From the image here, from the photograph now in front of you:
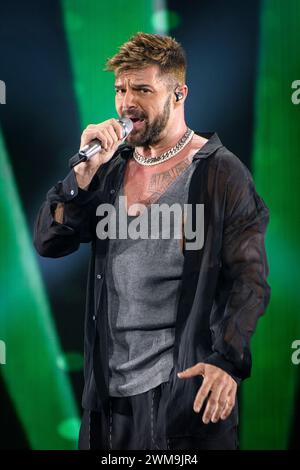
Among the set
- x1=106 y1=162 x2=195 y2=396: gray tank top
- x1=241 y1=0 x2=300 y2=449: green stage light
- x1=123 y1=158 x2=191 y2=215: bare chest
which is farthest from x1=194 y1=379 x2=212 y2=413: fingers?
x1=241 y1=0 x2=300 y2=449: green stage light

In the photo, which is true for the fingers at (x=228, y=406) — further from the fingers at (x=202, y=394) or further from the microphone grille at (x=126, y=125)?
the microphone grille at (x=126, y=125)

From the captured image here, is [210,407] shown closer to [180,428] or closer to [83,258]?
[180,428]

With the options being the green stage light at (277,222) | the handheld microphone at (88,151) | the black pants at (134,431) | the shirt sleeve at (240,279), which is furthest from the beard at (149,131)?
the black pants at (134,431)

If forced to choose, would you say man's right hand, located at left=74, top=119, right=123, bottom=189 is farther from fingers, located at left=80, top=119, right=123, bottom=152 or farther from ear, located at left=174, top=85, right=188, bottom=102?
ear, located at left=174, top=85, right=188, bottom=102

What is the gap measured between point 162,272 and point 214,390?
1.16 feet

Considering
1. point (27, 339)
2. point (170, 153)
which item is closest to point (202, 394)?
point (170, 153)

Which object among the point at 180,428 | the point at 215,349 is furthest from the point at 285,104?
the point at 180,428

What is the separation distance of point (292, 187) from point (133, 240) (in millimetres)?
773

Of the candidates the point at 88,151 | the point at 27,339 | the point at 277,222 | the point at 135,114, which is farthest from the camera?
the point at 27,339

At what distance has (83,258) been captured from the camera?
2.63m

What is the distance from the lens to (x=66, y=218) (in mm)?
1932

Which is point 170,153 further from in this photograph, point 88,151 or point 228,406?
point 228,406

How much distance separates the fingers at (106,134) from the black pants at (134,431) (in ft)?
2.07

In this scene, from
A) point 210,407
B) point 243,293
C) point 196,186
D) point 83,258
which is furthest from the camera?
point 83,258
